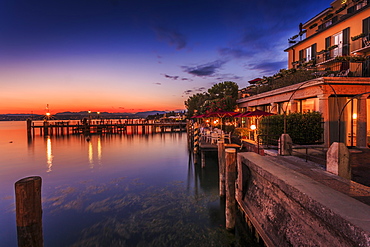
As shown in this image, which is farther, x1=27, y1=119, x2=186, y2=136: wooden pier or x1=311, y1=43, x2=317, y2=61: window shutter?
x1=27, y1=119, x2=186, y2=136: wooden pier

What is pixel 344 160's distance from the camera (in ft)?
16.8

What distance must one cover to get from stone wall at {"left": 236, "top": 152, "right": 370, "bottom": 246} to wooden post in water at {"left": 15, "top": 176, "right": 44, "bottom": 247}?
4.79 meters

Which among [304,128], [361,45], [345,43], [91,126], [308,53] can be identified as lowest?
[91,126]

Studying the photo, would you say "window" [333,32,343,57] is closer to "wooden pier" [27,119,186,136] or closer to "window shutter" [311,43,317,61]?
"window shutter" [311,43,317,61]

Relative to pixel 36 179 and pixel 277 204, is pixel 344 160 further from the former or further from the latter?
pixel 36 179

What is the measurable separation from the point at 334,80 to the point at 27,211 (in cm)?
1436

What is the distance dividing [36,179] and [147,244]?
4145 millimetres

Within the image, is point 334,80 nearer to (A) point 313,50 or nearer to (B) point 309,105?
(B) point 309,105

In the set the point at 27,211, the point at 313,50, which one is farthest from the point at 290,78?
the point at 27,211

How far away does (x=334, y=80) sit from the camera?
434 inches

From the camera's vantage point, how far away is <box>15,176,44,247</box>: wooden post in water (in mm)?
3352

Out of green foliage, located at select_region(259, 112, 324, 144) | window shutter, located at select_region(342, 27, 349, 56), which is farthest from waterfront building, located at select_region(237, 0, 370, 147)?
green foliage, located at select_region(259, 112, 324, 144)

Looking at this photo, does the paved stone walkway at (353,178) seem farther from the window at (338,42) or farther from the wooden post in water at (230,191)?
the window at (338,42)

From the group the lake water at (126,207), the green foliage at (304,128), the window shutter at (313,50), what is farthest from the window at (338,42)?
the lake water at (126,207)
